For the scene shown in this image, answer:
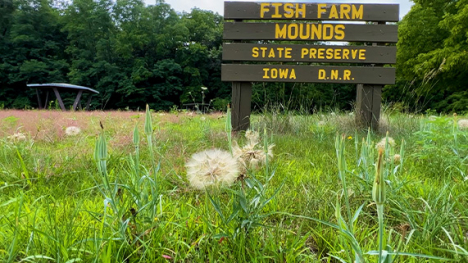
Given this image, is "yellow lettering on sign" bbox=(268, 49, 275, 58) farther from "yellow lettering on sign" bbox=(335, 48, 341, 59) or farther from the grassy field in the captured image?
the grassy field

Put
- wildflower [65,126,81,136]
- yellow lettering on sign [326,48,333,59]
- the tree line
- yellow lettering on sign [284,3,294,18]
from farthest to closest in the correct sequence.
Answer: the tree line → yellow lettering on sign [326,48,333,59] → yellow lettering on sign [284,3,294,18] → wildflower [65,126,81,136]

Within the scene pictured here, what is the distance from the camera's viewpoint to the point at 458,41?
17141 mm

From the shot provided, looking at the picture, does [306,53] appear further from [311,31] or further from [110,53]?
[110,53]

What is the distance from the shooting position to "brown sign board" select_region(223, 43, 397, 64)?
4.92 m

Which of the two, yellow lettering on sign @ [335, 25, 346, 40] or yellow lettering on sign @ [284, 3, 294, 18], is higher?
yellow lettering on sign @ [284, 3, 294, 18]

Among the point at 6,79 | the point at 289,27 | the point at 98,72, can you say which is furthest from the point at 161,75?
the point at 289,27

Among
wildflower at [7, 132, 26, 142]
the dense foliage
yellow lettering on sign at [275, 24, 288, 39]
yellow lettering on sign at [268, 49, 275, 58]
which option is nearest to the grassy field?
wildflower at [7, 132, 26, 142]

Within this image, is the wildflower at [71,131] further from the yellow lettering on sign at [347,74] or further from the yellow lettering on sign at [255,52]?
the yellow lettering on sign at [347,74]

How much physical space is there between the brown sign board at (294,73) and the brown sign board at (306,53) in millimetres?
137

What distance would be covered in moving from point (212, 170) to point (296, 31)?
450 centimetres

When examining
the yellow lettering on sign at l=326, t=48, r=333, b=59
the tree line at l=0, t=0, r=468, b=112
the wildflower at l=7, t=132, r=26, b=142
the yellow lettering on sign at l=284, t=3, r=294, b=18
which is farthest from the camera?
the tree line at l=0, t=0, r=468, b=112

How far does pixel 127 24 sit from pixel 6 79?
1265 cm

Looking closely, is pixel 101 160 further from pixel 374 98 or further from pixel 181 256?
pixel 374 98

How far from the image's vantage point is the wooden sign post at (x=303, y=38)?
4.90 meters
